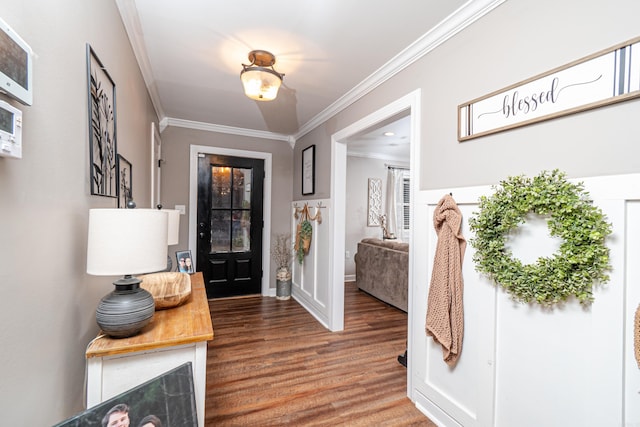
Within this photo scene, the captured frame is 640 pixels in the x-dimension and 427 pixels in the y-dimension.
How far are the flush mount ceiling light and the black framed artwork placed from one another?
1.78 meters

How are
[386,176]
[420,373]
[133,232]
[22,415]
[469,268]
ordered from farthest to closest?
[386,176] < [420,373] < [469,268] < [133,232] < [22,415]

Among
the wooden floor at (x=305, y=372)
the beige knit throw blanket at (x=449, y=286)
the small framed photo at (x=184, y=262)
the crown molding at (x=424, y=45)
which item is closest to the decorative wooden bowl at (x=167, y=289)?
the small framed photo at (x=184, y=262)

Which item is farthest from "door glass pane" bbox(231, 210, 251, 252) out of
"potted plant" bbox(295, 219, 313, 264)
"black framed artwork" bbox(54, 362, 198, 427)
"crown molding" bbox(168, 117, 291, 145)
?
"black framed artwork" bbox(54, 362, 198, 427)

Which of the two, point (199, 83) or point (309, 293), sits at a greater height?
point (199, 83)

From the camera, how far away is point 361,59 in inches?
83.7

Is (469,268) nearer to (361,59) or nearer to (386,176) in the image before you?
(361,59)

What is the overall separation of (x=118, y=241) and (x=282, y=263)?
3295 mm

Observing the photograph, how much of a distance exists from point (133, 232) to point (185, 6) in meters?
1.42

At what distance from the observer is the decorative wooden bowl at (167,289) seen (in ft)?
4.41

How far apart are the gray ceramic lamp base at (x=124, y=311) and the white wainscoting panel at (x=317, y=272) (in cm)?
215

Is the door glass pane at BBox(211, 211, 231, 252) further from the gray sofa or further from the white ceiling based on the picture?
the gray sofa

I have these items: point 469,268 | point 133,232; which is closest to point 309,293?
point 469,268

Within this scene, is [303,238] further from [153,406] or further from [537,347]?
[153,406]

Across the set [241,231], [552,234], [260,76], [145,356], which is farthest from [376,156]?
[145,356]
